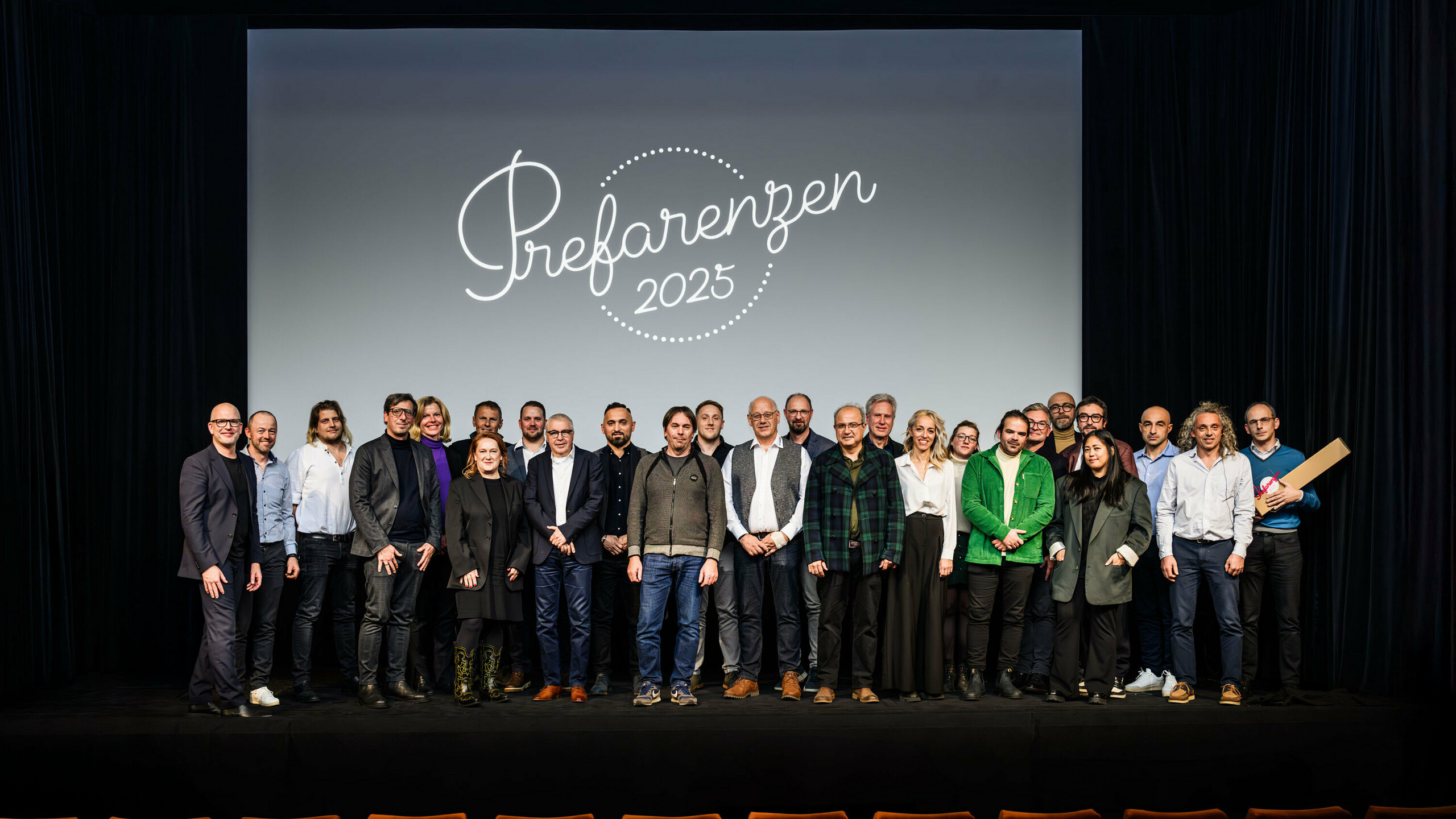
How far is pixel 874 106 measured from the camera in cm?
636

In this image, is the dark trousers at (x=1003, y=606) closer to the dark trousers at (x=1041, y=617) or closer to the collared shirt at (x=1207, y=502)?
the dark trousers at (x=1041, y=617)

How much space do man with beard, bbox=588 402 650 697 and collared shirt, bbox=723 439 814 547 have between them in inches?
22.0

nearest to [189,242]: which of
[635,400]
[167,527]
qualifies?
[167,527]

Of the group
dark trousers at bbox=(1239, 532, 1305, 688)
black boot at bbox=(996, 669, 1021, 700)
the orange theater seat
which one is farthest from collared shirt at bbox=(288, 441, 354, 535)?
dark trousers at bbox=(1239, 532, 1305, 688)

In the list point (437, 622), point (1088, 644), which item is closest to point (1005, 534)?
point (1088, 644)

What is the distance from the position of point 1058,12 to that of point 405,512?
480 cm

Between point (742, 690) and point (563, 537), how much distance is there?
1170 millimetres

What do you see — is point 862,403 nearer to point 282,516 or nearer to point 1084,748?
point 1084,748

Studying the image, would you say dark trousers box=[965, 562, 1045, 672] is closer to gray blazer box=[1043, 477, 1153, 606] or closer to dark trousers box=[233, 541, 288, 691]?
gray blazer box=[1043, 477, 1153, 606]

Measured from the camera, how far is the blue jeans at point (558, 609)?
15.8ft

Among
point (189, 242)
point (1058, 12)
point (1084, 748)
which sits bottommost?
point (1084, 748)

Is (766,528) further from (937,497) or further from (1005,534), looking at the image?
(1005,534)

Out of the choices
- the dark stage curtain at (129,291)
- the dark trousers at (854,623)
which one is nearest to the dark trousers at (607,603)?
the dark trousers at (854,623)

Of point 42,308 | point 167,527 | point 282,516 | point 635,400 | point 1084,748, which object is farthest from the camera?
point 635,400
